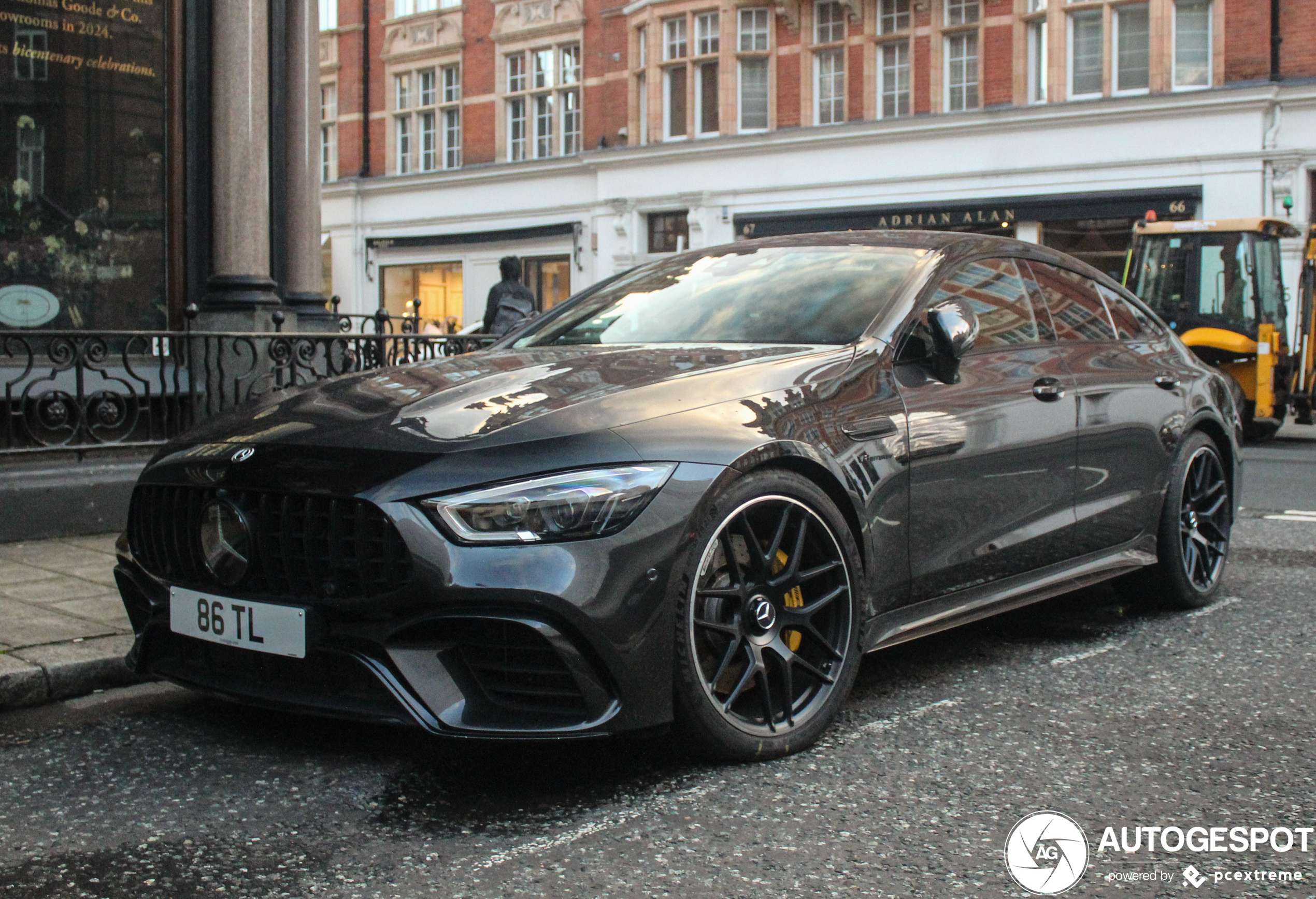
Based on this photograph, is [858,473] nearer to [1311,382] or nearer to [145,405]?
[145,405]

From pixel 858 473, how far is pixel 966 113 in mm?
21992

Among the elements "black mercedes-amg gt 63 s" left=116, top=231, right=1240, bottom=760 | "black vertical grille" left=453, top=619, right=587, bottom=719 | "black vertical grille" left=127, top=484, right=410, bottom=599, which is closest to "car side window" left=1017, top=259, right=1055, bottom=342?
"black mercedes-amg gt 63 s" left=116, top=231, right=1240, bottom=760

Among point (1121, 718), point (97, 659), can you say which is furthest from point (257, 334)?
point (1121, 718)

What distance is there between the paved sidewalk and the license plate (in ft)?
3.14

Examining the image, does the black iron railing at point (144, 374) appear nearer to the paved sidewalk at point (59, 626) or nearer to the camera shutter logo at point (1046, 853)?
the paved sidewalk at point (59, 626)

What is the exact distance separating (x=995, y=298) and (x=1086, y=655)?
4.33ft

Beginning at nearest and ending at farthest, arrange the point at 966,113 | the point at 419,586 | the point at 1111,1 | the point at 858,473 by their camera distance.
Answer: the point at 419,586 → the point at 858,473 → the point at 1111,1 → the point at 966,113

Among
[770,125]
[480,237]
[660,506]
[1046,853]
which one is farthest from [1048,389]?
[480,237]

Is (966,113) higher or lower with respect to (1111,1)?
lower

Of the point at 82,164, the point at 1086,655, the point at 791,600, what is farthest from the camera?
the point at 82,164

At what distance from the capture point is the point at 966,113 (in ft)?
80.0

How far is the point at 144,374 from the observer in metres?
8.14

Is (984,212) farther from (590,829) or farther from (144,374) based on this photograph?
(590,829)

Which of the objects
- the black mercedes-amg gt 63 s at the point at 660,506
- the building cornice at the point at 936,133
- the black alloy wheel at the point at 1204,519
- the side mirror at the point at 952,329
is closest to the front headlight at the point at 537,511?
the black mercedes-amg gt 63 s at the point at 660,506
